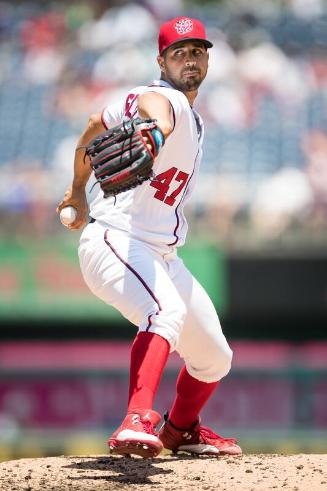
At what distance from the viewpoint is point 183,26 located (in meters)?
3.86

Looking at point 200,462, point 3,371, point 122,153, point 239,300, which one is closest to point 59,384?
point 3,371

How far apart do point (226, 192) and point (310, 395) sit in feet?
7.01

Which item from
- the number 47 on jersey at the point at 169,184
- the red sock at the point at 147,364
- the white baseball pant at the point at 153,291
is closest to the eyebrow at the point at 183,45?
the number 47 on jersey at the point at 169,184

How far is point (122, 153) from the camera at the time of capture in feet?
11.1

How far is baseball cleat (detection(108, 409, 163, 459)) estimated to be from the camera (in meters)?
3.34

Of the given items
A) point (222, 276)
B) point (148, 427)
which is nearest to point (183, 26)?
point (148, 427)

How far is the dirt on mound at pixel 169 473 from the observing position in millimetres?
3574

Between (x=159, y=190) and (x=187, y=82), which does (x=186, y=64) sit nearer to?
(x=187, y=82)

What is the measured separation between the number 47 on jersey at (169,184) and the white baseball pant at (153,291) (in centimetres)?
19

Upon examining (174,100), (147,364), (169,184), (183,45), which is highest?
(183,45)

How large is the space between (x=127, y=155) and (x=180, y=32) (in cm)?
72

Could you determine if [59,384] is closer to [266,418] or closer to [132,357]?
[266,418]

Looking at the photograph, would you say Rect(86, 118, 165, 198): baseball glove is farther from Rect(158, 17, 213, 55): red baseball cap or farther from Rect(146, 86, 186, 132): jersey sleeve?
Rect(158, 17, 213, 55): red baseball cap

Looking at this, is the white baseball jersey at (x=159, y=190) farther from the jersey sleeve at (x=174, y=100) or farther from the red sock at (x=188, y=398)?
the red sock at (x=188, y=398)
